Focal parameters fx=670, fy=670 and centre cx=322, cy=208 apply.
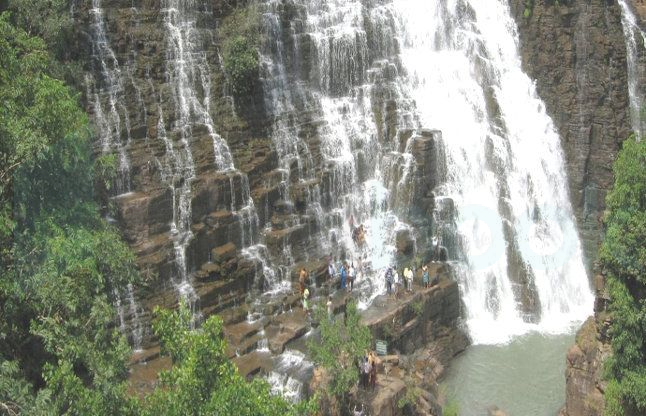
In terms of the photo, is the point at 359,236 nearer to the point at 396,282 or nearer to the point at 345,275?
the point at 345,275

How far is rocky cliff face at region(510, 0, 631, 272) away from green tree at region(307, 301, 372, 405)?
17.8 m

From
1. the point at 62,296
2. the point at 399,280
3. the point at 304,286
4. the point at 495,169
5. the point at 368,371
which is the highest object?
the point at 62,296

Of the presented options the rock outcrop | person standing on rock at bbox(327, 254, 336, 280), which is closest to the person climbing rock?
person standing on rock at bbox(327, 254, 336, 280)

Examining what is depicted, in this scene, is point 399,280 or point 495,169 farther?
point 495,169

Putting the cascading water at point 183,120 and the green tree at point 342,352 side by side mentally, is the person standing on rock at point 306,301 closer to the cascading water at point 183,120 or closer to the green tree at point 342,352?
the green tree at point 342,352

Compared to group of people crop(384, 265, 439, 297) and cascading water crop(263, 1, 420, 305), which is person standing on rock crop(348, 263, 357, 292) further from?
group of people crop(384, 265, 439, 297)

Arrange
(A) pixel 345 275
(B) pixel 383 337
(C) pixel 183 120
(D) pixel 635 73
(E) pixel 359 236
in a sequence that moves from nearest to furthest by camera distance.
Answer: (B) pixel 383 337, (A) pixel 345 275, (C) pixel 183 120, (E) pixel 359 236, (D) pixel 635 73

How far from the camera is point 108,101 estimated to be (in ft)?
83.0

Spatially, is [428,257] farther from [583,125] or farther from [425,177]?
[583,125]

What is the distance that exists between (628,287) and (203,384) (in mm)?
13218

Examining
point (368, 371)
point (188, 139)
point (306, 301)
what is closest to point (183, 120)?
point (188, 139)

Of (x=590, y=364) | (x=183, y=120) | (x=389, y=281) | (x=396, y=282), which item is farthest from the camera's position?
(x=183, y=120)

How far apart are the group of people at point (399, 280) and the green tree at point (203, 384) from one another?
45.9 ft

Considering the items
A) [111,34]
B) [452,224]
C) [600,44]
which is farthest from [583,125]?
[111,34]
